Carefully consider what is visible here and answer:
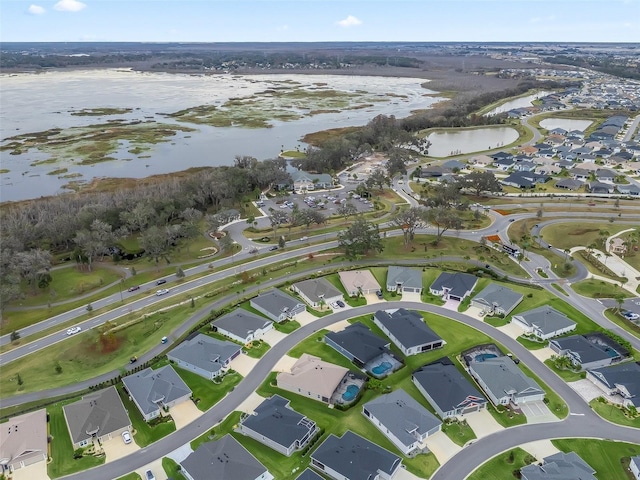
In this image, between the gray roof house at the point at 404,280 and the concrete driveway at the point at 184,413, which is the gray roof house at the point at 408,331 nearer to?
the gray roof house at the point at 404,280

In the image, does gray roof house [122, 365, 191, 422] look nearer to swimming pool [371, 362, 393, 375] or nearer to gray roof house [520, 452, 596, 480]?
swimming pool [371, 362, 393, 375]

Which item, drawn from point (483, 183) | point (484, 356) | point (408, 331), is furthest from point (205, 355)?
point (483, 183)

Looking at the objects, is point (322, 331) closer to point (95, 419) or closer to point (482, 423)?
point (482, 423)

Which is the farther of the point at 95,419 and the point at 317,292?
the point at 317,292

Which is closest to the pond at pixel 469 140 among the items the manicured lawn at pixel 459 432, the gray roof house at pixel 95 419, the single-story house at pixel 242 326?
the single-story house at pixel 242 326

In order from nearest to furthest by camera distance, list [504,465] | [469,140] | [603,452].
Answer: [504,465] < [603,452] < [469,140]

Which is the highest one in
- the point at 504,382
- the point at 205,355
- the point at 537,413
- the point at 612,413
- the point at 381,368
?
the point at 205,355
